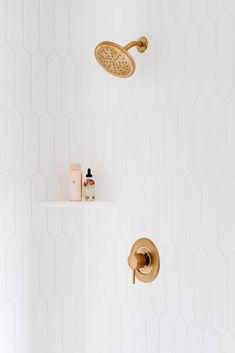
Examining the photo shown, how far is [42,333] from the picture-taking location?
1.71 meters

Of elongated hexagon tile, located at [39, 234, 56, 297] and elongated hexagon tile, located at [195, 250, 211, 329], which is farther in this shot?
elongated hexagon tile, located at [39, 234, 56, 297]

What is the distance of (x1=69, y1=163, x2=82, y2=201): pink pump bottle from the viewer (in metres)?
1.71

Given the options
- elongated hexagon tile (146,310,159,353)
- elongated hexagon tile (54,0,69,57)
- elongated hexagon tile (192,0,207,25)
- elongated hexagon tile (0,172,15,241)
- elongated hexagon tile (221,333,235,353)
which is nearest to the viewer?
elongated hexagon tile (221,333,235,353)

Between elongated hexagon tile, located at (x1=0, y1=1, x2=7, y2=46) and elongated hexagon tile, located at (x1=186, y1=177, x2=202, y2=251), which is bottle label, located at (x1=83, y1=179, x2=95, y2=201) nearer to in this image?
elongated hexagon tile, located at (x1=186, y1=177, x2=202, y2=251)

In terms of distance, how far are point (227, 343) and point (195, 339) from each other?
121 millimetres

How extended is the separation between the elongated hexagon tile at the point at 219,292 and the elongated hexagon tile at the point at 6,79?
3.06 ft

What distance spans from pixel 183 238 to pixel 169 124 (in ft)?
1.28

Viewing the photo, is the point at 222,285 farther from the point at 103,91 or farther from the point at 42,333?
the point at 103,91

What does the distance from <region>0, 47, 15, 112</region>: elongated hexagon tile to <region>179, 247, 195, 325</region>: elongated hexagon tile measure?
0.84 metres

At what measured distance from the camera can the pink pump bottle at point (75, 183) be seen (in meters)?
1.71

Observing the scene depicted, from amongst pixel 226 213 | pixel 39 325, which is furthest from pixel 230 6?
pixel 39 325

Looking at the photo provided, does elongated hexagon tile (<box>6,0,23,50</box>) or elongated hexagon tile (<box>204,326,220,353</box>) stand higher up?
elongated hexagon tile (<box>6,0,23,50</box>)

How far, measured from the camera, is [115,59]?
1.49 m

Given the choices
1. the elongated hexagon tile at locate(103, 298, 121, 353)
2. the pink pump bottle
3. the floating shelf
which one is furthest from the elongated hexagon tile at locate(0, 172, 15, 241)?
the elongated hexagon tile at locate(103, 298, 121, 353)
